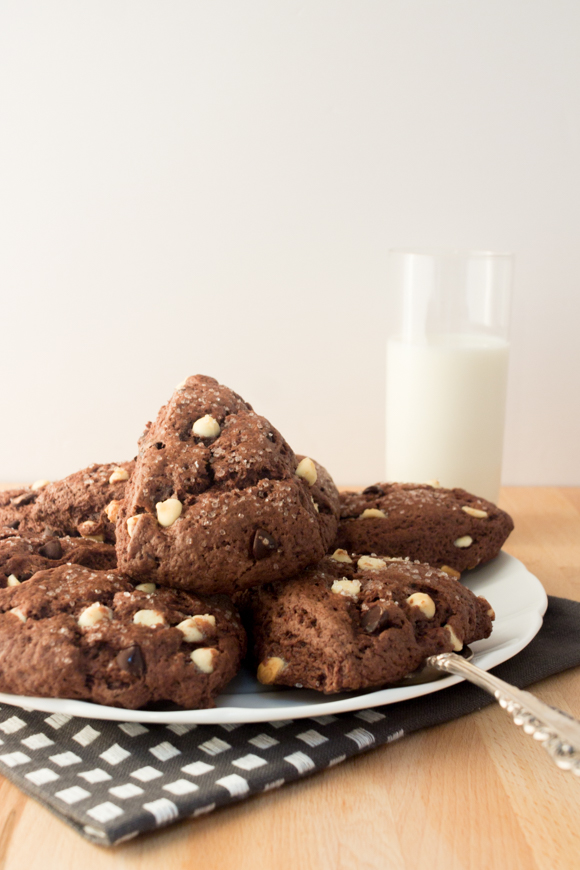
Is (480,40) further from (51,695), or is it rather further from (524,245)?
(51,695)

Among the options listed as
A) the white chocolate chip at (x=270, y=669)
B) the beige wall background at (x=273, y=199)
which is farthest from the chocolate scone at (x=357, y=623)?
the beige wall background at (x=273, y=199)

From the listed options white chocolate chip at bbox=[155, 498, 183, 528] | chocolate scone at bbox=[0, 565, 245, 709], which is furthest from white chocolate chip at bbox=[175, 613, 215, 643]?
white chocolate chip at bbox=[155, 498, 183, 528]

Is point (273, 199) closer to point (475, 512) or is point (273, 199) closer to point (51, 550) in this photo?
point (475, 512)

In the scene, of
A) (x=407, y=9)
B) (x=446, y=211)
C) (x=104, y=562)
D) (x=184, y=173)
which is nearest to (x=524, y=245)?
(x=446, y=211)

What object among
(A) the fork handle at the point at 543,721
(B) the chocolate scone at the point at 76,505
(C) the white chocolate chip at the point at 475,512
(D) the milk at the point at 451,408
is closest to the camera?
(A) the fork handle at the point at 543,721

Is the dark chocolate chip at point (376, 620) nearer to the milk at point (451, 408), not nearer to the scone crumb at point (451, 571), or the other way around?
the scone crumb at point (451, 571)
